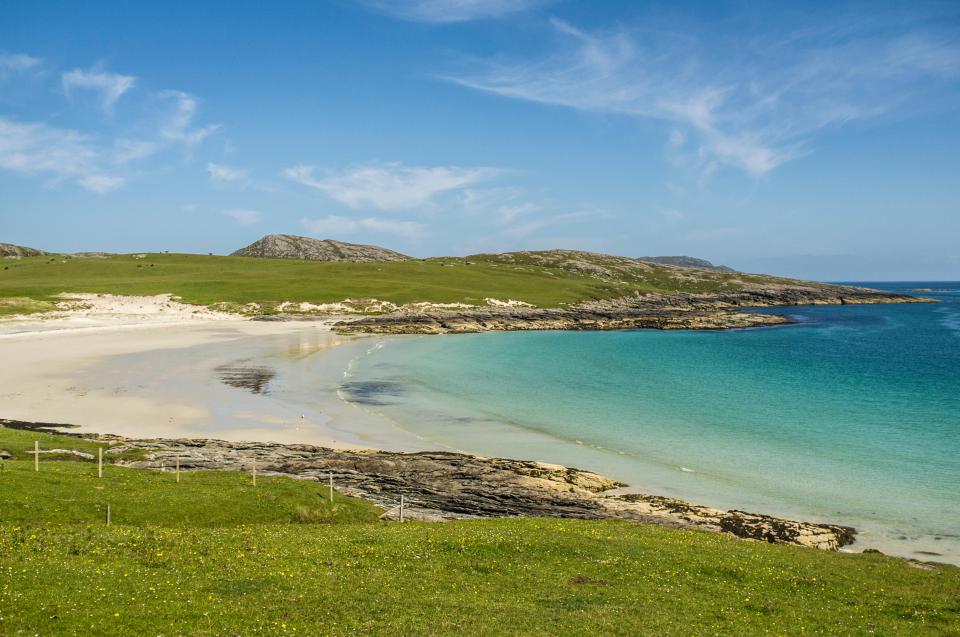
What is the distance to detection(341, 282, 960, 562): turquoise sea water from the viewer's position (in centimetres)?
3809

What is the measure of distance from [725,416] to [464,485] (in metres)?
34.1

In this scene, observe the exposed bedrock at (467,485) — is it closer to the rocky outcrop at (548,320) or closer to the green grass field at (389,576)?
the green grass field at (389,576)

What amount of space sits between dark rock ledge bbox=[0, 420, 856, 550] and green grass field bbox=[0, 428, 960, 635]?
3655 mm

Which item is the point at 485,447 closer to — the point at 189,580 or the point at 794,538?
the point at 794,538

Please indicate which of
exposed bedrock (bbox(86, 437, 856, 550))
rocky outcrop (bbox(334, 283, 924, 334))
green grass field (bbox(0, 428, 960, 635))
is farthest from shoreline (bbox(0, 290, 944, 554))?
rocky outcrop (bbox(334, 283, 924, 334))

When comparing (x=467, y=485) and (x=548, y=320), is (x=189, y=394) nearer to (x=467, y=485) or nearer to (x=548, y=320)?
(x=467, y=485)

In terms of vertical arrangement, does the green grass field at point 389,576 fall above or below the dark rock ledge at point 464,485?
above

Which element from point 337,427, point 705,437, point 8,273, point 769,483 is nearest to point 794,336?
point 705,437

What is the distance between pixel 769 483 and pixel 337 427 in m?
34.6

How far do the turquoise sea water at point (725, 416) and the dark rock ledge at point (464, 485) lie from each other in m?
3.46

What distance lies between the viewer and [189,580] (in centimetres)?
1950

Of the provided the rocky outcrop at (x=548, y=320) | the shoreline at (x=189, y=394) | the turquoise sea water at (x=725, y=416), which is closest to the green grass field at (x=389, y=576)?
the turquoise sea water at (x=725, y=416)

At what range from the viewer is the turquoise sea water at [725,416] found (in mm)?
38094

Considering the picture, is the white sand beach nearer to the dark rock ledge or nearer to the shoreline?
the shoreline
